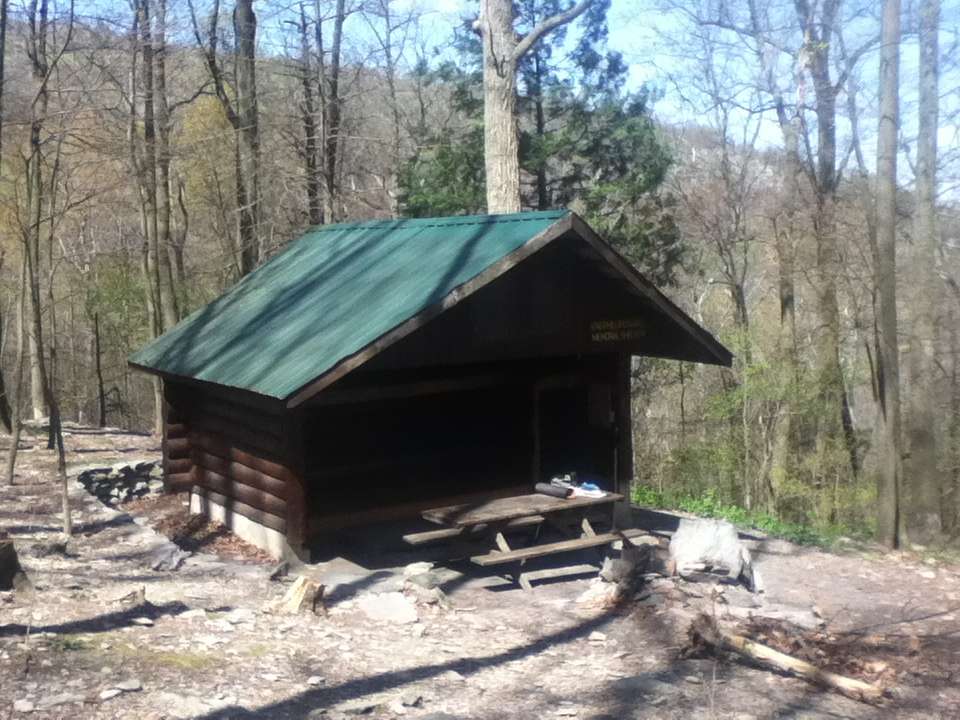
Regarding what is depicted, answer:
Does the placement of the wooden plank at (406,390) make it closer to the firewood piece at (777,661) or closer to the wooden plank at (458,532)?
the wooden plank at (458,532)

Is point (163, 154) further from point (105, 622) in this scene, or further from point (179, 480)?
point (105, 622)

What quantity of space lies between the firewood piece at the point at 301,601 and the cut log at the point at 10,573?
184cm

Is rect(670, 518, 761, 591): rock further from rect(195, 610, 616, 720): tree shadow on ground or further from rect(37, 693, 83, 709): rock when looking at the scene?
rect(37, 693, 83, 709): rock

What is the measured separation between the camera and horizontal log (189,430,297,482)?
10.1 meters

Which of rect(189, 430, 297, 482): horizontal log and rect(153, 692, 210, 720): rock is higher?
rect(189, 430, 297, 482): horizontal log

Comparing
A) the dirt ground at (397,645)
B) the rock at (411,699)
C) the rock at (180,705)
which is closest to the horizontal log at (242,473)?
the dirt ground at (397,645)

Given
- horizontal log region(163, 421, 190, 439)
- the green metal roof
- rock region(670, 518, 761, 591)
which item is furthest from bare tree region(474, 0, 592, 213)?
rock region(670, 518, 761, 591)

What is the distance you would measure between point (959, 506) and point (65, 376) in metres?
25.0

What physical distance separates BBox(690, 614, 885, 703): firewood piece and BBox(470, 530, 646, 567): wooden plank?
6.76ft

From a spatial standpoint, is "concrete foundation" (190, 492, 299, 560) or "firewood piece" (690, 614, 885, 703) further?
"concrete foundation" (190, 492, 299, 560)

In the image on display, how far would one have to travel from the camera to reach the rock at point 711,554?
9828 mm

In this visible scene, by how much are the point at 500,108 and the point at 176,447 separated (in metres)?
6.49

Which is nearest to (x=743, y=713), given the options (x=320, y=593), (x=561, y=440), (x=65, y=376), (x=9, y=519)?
(x=320, y=593)

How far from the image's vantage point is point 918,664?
8180 millimetres
